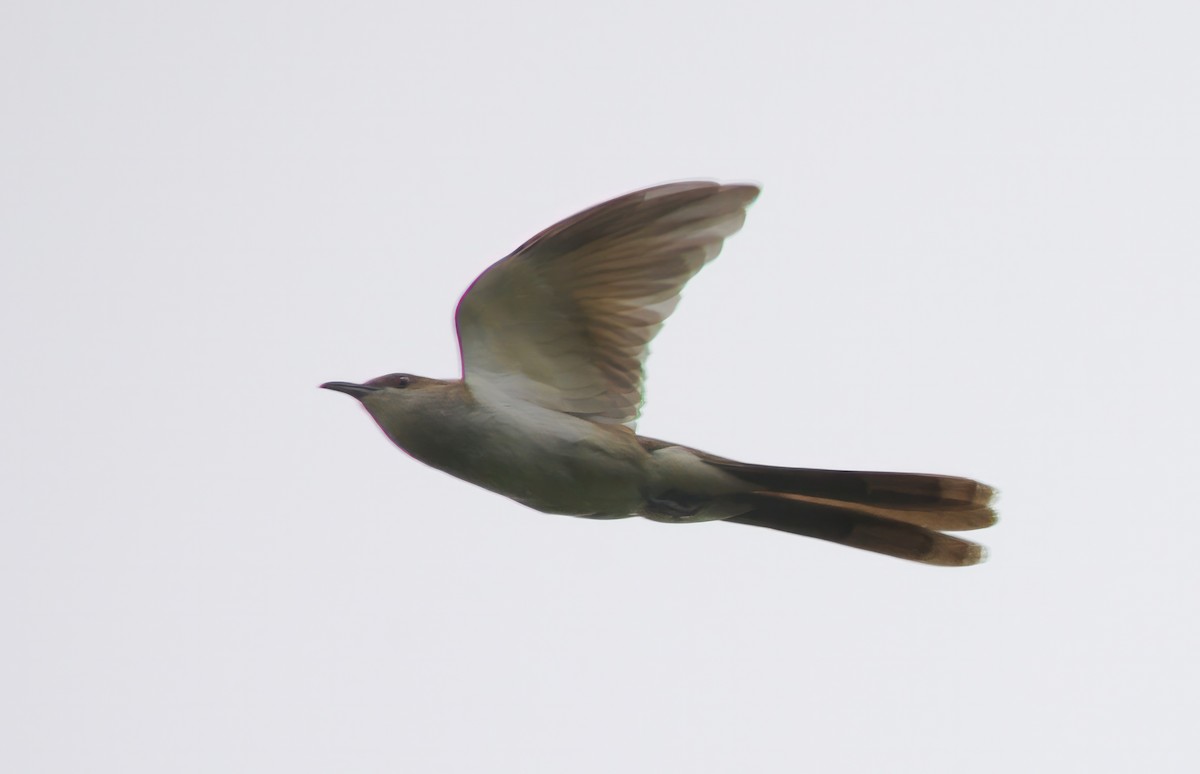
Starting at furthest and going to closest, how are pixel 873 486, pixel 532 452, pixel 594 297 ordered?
1. pixel 873 486
2. pixel 594 297
3. pixel 532 452

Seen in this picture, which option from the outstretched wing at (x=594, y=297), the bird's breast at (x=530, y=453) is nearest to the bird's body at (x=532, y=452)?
the bird's breast at (x=530, y=453)

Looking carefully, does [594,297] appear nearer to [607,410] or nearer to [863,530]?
[607,410]

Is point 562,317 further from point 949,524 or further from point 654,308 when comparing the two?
point 949,524

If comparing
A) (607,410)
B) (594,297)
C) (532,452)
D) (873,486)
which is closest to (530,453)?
(532,452)

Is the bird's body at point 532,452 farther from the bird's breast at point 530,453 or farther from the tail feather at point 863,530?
the tail feather at point 863,530

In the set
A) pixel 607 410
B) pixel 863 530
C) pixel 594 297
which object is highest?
pixel 594 297

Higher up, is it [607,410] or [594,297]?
[594,297]

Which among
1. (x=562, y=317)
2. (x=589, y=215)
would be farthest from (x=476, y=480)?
(x=589, y=215)
